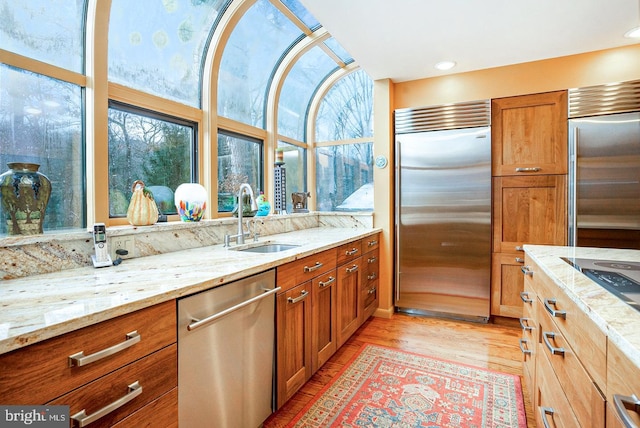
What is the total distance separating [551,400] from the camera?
4.15ft

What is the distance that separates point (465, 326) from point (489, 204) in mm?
1207

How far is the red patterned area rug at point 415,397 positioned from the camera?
1.73 m

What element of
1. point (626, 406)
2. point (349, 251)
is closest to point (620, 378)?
point (626, 406)


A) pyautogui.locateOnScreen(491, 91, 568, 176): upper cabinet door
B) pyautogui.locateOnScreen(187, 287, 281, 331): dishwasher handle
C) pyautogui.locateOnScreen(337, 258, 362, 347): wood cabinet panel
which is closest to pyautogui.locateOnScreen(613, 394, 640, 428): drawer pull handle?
pyautogui.locateOnScreen(187, 287, 281, 331): dishwasher handle

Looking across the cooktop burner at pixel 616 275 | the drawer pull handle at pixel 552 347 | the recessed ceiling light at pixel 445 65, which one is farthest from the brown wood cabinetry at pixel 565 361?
the recessed ceiling light at pixel 445 65

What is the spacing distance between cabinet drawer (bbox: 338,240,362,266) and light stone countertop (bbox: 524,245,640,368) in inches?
48.7

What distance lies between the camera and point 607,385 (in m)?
0.78

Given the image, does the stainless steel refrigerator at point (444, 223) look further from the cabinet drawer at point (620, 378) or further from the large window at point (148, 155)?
the cabinet drawer at point (620, 378)

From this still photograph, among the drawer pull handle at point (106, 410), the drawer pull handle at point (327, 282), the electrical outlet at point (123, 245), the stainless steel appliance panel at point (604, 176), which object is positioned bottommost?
the drawer pull handle at point (106, 410)

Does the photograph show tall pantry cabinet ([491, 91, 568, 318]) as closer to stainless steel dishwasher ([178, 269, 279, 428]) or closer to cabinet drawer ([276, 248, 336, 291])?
cabinet drawer ([276, 248, 336, 291])

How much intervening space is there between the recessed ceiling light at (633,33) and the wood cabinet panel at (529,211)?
1158 mm

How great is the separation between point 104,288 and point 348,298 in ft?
5.86

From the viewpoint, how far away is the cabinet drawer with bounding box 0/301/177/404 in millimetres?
Answer: 736

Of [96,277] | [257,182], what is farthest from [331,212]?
[96,277]
